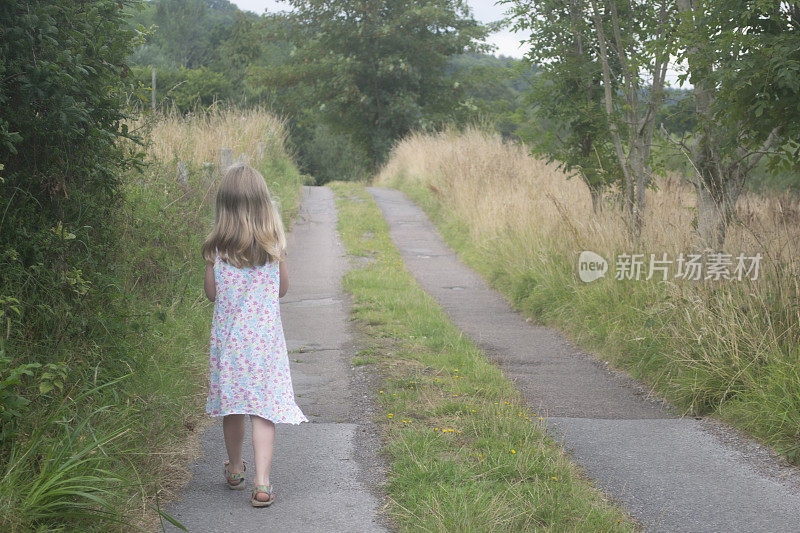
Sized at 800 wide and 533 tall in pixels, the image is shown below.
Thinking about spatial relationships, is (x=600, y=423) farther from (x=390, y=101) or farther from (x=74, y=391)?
(x=390, y=101)

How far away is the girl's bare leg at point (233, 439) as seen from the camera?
13.0 feet

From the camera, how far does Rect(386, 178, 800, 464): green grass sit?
16.1ft

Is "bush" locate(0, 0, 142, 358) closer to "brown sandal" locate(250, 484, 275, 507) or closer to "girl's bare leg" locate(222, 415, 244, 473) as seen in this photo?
"girl's bare leg" locate(222, 415, 244, 473)

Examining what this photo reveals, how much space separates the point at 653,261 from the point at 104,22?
5380mm

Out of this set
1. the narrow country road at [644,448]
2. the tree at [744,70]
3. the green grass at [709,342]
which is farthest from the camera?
the tree at [744,70]

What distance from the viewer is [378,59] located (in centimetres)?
3141

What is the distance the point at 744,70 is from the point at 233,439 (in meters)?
4.20

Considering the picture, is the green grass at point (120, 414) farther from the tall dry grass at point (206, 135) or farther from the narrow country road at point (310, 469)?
the tall dry grass at point (206, 135)

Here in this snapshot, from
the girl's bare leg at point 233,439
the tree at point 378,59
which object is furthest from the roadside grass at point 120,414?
the tree at point 378,59

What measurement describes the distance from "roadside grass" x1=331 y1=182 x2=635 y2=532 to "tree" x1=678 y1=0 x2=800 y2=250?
259 cm

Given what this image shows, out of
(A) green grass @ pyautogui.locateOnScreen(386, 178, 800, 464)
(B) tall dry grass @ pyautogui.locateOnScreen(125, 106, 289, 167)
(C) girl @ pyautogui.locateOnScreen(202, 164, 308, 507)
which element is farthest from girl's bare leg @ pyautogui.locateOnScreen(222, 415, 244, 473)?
(B) tall dry grass @ pyautogui.locateOnScreen(125, 106, 289, 167)

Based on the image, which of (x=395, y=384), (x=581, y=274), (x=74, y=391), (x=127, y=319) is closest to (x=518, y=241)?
(x=581, y=274)

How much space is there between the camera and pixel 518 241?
36.0 ft

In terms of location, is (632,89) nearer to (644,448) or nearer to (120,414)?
(644,448)
